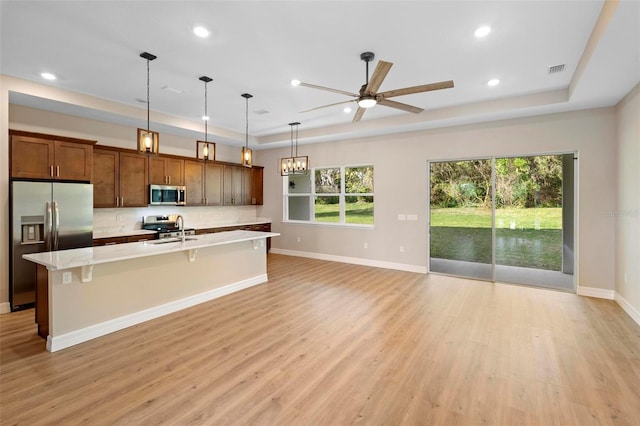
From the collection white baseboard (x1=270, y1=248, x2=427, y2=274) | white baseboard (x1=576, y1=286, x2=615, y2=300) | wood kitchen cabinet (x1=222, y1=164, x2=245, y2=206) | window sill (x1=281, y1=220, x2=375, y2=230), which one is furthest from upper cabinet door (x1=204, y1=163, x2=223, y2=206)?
white baseboard (x1=576, y1=286, x2=615, y2=300)

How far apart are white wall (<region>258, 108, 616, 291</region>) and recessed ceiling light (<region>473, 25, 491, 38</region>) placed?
2.83m

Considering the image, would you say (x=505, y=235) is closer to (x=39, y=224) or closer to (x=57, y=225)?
(x=57, y=225)

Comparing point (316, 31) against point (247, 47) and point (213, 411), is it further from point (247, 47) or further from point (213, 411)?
point (213, 411)

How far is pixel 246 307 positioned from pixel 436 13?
3953mm

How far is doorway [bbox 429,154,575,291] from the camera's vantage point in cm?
512

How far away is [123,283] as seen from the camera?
3520 mm

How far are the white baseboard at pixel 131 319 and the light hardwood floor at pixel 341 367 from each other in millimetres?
117

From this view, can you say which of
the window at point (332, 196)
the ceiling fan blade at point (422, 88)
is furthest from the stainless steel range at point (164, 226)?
the ceiling fan blade at point (422, 88)

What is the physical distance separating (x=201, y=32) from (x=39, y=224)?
3524mm

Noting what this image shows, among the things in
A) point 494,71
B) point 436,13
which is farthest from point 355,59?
point 494,71

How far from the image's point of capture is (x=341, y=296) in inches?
183

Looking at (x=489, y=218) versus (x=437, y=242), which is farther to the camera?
(x=437, y=242)

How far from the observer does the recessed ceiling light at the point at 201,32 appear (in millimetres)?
2895

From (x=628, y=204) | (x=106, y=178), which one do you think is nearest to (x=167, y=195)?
(x=106, y=178)
